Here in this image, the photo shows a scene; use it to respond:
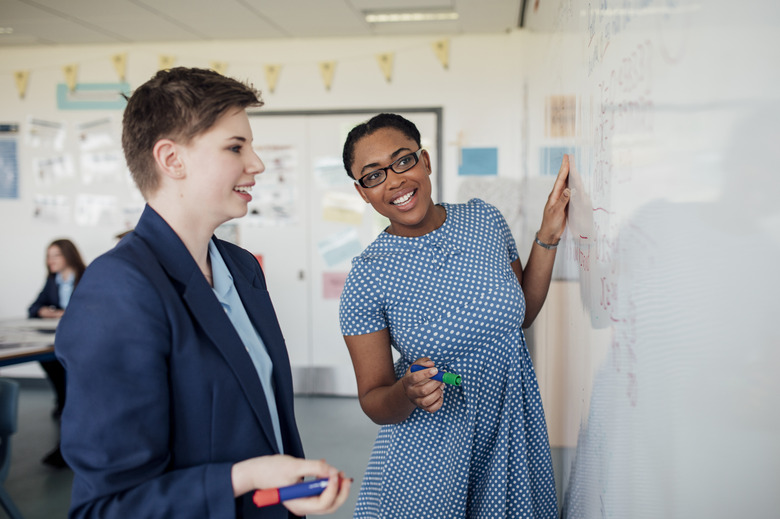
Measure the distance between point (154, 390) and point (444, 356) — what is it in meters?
0.66

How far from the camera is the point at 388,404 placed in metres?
1.20

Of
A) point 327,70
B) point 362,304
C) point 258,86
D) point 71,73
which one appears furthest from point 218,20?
point 362,304

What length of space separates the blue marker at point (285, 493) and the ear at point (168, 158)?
1.55ft

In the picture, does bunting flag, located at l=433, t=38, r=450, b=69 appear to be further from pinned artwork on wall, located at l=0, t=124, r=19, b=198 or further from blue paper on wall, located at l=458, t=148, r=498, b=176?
pinned artwork on wall, located at l=0, t=124, r=19, b=198

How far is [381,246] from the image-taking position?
50.8 inches

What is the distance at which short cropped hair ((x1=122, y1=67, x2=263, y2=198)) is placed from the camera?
33.3 inches

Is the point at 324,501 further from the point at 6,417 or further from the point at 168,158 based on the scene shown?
the point at 6,417

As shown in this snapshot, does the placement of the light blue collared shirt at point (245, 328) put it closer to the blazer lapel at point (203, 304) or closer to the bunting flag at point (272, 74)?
the blazer lapel at point (203, 304)

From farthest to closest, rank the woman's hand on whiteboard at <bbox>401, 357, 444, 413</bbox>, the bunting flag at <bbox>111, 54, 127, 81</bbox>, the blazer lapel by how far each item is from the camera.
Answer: the bunting flag at <bbox>111, 54, 127, 81</bbox> → the woman's hand on whiteboard at <bbox>401, 357, 444, 413</bbox> → the blazer lapel

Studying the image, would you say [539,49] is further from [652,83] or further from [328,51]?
[328,51]

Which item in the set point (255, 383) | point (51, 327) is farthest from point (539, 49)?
point (51, 327)

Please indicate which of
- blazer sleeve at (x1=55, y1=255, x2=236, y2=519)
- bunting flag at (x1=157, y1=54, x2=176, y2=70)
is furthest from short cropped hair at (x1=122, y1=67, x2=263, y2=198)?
bunting flag at (x1=157, y1=54, x2=176, y2=70)

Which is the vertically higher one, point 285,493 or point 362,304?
point 362,304

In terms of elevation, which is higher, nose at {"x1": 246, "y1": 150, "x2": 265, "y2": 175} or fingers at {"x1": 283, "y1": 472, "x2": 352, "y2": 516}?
nose at {"x1": 246, "y1": 150, "x2": 265, "y2": 175}
